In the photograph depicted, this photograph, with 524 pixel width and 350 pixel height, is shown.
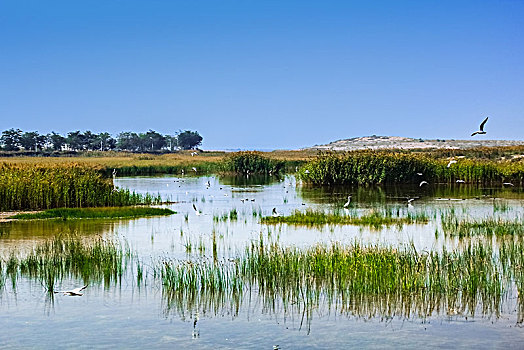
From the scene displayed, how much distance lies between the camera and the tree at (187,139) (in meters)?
173

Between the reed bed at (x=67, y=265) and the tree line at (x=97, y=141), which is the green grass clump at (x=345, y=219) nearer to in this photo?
the reed bed at (x=67, y=265)

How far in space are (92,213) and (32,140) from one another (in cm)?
12739

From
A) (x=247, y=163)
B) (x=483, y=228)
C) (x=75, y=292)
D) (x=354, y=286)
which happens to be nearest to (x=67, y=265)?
(x=75, y=292)

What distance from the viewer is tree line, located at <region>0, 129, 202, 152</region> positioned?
14375 cm

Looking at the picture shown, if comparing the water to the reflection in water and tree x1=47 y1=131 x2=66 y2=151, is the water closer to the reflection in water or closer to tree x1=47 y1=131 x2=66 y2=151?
the reflection in water

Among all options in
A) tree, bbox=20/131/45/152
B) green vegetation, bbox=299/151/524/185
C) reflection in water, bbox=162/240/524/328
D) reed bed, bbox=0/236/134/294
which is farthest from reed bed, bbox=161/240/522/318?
tree, bbox=20/131/45/152

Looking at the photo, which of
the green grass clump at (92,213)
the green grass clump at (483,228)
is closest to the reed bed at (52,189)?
the green grass clump at (92,213)

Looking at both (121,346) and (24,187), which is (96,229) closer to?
(24,187)

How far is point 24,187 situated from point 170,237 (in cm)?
938

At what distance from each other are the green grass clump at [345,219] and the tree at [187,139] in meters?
149

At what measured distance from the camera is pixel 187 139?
6796 inches

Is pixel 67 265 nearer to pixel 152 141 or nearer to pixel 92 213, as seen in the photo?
pixel 92 213

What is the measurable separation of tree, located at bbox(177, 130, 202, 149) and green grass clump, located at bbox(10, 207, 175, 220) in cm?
14533

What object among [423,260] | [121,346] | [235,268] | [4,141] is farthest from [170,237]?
[4,141]
